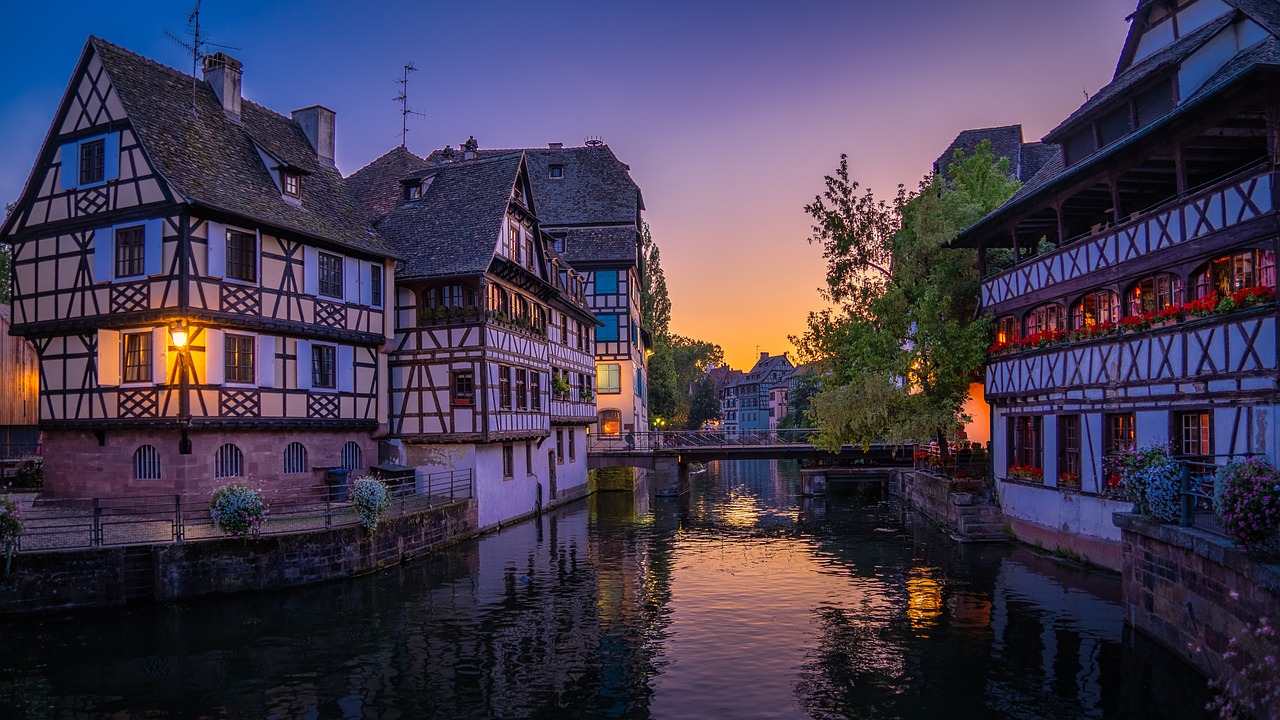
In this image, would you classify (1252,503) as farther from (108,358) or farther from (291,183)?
(291,183)

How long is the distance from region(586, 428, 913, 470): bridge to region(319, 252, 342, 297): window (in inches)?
828

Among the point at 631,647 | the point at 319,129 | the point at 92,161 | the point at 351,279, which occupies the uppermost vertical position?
the point at 319,129

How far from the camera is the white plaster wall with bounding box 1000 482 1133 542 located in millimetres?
20828

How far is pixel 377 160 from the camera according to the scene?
3828 centimetres

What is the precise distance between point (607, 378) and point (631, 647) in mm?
37887

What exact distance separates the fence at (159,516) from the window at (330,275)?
584cm

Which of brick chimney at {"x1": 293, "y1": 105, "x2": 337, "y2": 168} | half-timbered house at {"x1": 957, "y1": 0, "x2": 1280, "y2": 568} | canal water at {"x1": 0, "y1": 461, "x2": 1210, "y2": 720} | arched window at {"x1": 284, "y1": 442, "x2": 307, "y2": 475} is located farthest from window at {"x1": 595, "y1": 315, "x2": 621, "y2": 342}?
canal water at {"x1": 0, "y1": 461, "x2": 1210, "y2": 720}

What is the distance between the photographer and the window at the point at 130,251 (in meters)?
22.9

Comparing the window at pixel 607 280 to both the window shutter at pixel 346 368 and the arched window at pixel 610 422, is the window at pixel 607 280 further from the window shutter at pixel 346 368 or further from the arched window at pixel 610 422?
the window shutter at pixel 346 368

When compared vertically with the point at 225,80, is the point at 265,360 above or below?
below

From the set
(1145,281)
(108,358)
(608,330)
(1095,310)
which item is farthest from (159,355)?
(608,330)

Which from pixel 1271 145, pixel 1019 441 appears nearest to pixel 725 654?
pixel 1271 145

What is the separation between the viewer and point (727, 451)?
44.8 m

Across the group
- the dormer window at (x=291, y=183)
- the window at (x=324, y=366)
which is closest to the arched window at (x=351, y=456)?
the window at (x=324, y=366)
